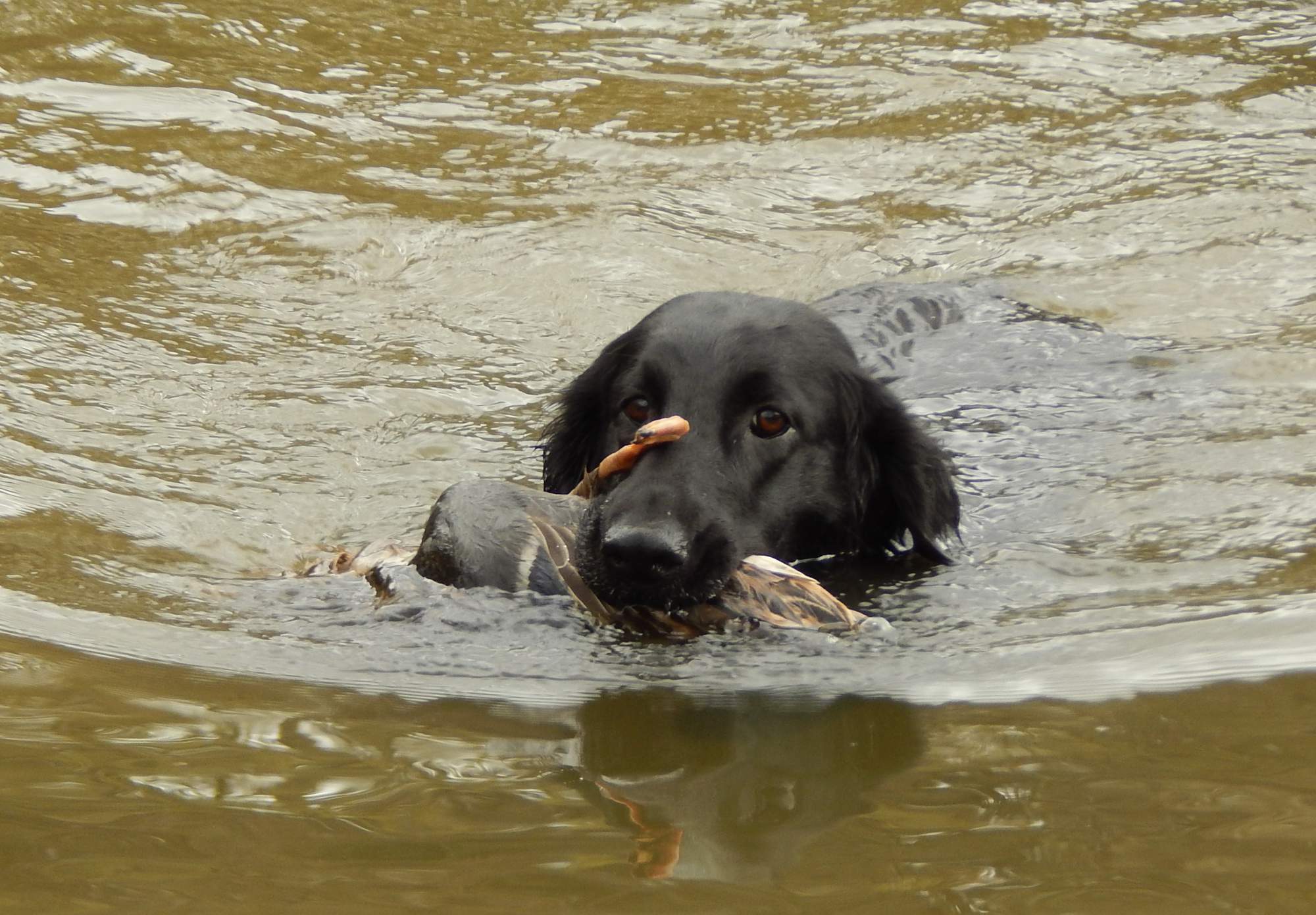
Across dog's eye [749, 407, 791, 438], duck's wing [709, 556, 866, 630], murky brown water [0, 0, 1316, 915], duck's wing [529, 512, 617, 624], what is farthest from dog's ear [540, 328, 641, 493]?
duck's wing [709, 556, 866, 630]

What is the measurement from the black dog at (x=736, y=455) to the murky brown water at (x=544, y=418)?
0.79 ft

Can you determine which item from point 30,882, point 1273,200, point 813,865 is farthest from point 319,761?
point 1273,200

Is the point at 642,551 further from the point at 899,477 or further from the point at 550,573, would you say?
the point at 899,477

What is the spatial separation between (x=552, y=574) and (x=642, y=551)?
11.3 inches

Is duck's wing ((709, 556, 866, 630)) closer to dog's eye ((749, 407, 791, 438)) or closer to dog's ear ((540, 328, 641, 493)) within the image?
dog's eye ((749, 407, 791, 438))

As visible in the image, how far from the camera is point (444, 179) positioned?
8070 mm

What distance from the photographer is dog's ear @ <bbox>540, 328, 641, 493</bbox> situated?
4898 millimetres

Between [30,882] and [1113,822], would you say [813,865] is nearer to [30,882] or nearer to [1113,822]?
[1113,822]

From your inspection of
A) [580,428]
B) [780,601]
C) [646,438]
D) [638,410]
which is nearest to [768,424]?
[638,410]

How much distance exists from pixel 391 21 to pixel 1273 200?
18.6 ft

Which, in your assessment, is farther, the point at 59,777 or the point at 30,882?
the point at 59,777

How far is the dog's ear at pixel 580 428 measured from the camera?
4898 mm

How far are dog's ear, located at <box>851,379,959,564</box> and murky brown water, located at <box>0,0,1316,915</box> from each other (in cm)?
20

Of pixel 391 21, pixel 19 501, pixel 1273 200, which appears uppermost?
pixel 391 21
